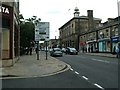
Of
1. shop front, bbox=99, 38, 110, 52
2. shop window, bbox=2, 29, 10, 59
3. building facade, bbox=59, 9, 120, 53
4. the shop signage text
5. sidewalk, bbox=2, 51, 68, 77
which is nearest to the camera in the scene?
sidewalk, bbox=2, 51, 68, 77

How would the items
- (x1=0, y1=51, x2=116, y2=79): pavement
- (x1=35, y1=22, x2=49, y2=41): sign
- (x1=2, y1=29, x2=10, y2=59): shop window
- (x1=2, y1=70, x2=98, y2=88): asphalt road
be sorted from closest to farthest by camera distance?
(x1=2, y1=70, x2=98, y2=88): asphalt road < (x1=0, y1=51, x2=116, y2=79): pavement < (x1=2, y1=29, x2=10, y2=59): shop window < (x1=35, y1=22, x2=49, y2=41): sign

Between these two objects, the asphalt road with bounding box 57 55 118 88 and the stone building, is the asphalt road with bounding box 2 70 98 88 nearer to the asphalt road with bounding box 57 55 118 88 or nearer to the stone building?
the asphalt road with bounding box 57 55 118 88

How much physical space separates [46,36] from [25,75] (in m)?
18.1

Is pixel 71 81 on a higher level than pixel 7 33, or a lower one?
lower

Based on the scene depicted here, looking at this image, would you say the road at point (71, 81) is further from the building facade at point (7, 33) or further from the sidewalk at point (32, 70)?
the building facade at point (7, 33)

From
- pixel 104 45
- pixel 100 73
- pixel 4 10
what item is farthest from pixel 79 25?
pixel 100 73

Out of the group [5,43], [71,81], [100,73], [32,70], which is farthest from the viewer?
[5,43]

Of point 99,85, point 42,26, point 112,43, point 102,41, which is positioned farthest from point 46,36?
point 102,41

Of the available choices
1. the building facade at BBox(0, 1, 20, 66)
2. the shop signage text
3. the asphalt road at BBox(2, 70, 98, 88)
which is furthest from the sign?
the asphalt road at BBox(2, 70, 98, 88)

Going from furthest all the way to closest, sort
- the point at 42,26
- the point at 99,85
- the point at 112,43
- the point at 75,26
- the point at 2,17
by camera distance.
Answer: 1. the point at 75,26
2. the point at 112,43
3. the point at 42,26
4. the point at 2,17
5. the point at 99,85

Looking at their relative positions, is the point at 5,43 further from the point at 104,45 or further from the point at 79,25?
the point at 79,25

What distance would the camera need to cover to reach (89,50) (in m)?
77.1

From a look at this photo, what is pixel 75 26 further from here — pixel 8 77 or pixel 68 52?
pixel 8 77

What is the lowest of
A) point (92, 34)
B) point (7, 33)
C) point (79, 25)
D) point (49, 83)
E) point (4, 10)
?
point (49, 83)
